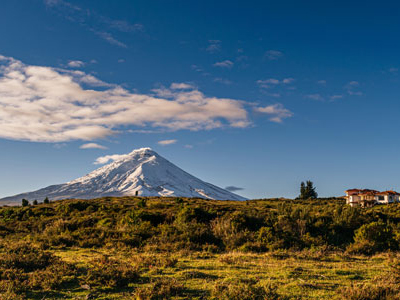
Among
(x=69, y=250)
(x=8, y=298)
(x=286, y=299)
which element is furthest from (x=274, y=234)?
(x=8, y=298)

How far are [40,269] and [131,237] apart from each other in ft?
25.0

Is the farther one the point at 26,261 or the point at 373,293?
the point at 26,261

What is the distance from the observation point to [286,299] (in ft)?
26.7

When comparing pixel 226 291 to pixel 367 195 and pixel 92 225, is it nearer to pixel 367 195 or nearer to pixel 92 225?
pixel 92 225

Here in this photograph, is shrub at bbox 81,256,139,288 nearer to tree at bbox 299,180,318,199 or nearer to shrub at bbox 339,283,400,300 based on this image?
shrub at bbox 339,283,400,300

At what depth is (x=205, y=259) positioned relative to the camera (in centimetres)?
1447

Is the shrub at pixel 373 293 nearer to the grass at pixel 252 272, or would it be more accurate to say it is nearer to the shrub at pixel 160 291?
the grass at pixel 252 272

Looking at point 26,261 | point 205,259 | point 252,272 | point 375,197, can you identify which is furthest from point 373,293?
point 375,197

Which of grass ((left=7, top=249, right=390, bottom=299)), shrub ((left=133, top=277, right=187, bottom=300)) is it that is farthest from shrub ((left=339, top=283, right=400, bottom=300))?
shrub ((left=133, top=277, right=187, bottom=300))

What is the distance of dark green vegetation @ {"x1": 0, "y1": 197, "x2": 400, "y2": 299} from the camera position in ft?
28.8

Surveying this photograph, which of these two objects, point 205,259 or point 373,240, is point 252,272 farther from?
point 373,240

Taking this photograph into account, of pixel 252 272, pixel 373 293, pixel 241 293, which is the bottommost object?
pixel 252 272

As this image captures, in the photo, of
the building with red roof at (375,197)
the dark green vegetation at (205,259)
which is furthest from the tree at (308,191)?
the dark green vegetation at (205,259)

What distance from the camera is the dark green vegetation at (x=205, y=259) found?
8.77m
